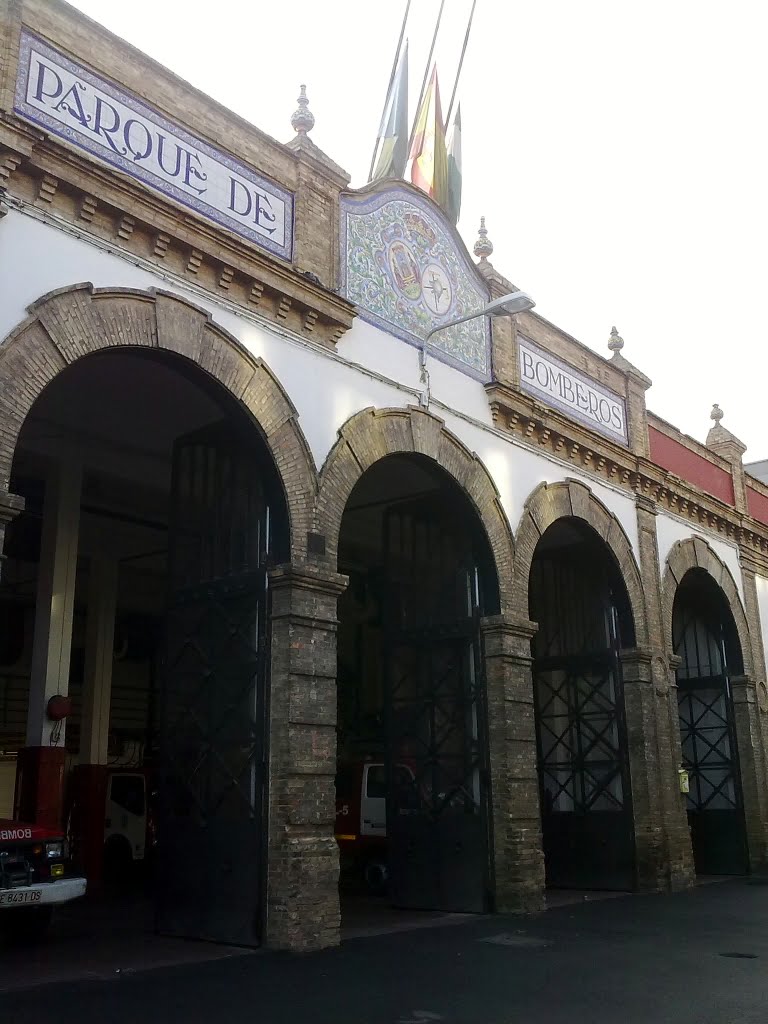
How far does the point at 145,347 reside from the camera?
10.2 meters

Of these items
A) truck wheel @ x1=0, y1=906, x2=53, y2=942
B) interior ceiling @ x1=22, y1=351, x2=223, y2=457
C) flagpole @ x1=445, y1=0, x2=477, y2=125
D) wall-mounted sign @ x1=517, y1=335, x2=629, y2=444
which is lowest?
truck wheel @ x1=0, y1=906, x2=53, y2=942

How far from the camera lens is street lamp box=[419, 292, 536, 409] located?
13125 millimetres

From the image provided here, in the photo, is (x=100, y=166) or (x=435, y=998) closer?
(x=435, y=998)

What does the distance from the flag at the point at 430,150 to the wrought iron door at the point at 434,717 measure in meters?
5.63

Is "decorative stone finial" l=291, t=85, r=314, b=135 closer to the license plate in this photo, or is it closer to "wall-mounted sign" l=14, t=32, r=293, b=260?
"wall-mounted sign" l=14, t=32, r=293, b=260

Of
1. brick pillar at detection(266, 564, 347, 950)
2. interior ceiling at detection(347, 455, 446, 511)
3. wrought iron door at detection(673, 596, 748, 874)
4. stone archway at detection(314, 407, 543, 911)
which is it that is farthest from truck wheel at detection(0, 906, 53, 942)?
wrought iron door at detection(673, 596, 748, 874)

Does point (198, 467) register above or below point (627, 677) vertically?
above

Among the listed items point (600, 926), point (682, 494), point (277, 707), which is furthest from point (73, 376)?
point (682, 494)

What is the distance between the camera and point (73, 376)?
488 inches

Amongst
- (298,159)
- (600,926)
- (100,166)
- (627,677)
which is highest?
(298,159)

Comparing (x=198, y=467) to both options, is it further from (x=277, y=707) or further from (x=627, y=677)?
(x=627, y=677)

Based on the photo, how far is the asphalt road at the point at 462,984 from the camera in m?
7.52

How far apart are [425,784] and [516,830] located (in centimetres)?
148

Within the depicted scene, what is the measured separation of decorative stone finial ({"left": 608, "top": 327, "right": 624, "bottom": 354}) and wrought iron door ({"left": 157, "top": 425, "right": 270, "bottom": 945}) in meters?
10.2
